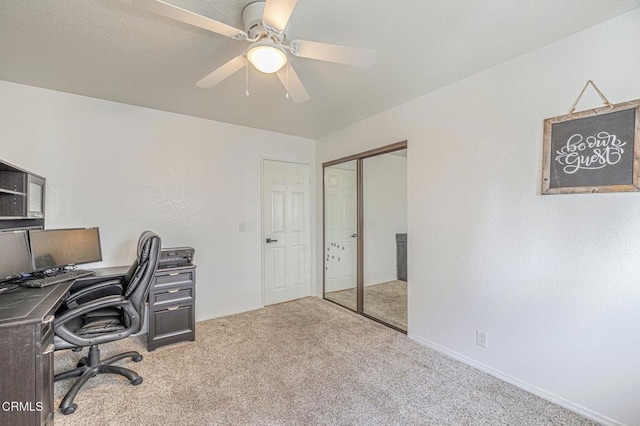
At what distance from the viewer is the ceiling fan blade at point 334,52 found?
1.53 m

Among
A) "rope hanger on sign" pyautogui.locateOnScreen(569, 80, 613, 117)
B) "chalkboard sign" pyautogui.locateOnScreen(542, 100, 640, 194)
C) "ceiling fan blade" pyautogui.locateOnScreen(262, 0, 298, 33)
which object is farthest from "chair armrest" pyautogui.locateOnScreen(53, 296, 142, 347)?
"rope hanger on sign" pyautogui.locateOnScreen(569, 80, 613, 117)

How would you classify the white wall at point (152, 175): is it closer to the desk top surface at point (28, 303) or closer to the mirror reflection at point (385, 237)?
the desk top surface at point (28, 303)

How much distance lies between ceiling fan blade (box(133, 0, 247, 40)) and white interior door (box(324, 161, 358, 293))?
2.52 m

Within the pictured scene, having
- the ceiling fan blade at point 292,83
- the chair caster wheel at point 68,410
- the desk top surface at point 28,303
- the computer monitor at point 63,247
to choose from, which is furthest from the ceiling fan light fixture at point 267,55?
the chair caster wheel at point 68,410

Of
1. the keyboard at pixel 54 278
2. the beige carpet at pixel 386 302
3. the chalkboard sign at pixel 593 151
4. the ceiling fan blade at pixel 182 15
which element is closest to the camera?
the ceiling fan blade at pixel 182 15

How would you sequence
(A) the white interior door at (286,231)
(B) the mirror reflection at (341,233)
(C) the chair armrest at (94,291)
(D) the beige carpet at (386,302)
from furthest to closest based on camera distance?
(A) the white interior door at (286,231)
(B) the mirror reflection at (341,233)
(D) the beige carpet at (386,302)
(C) the chair armrest at (94,291)

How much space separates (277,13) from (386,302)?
322cm

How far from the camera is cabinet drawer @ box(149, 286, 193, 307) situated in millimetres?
2689

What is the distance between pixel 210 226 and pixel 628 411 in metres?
3.78

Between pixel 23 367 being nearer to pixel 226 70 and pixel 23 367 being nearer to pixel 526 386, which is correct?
pixel 226 70

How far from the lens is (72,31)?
5.94 feet

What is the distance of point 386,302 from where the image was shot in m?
3.57

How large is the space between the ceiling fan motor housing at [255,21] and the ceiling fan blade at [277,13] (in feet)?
0.39

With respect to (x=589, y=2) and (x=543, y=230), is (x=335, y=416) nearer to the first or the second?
(x=543, y=230)
